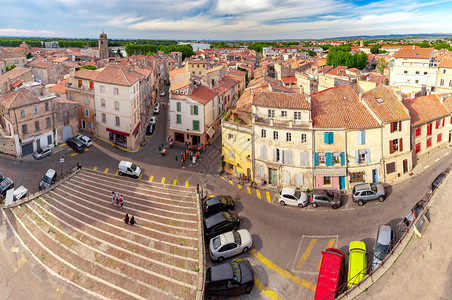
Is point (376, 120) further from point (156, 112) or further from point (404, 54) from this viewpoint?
point (404, 54)

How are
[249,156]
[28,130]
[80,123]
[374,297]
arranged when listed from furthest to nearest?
[80,123]
[28,130]
[249,156]
[374,297]

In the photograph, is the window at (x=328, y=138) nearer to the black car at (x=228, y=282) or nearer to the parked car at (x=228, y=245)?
the parked car at (x=228, y=245)

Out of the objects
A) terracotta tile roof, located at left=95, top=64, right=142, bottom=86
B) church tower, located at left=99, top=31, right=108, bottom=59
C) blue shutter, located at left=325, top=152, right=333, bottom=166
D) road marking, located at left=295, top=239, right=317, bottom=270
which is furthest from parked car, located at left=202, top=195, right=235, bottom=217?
church tower, located at left=99, top=31, right=108, bottom=59

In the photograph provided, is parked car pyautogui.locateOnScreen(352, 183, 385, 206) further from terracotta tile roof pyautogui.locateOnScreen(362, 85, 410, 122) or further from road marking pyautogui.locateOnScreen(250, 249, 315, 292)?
Answer: road marking pyautogui.locateOnScreen(250, 249, 315, 292)

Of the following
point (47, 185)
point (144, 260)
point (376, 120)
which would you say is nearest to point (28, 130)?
point (47, 185)

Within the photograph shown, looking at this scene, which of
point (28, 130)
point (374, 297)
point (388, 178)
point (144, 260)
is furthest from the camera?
point (28, 130)

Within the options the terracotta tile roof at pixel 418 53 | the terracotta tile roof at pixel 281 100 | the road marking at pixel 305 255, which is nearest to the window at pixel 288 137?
the terracotta tile roof at pixel 281 100
